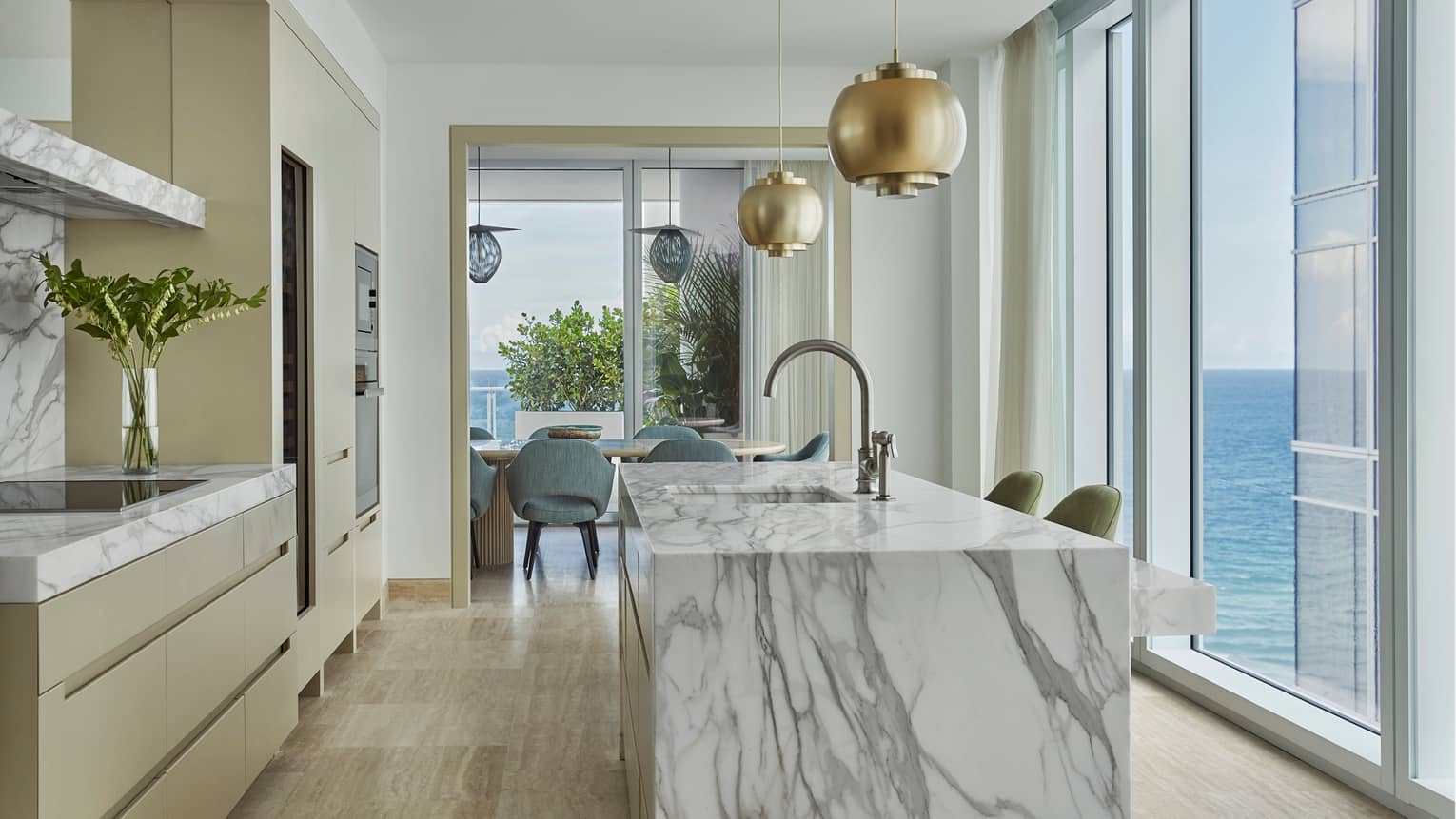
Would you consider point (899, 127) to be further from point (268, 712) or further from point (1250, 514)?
point (1250, 514)

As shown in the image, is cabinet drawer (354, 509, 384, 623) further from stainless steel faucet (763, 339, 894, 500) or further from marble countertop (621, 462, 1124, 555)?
stainless steel faucet (763, 339, 894, 500)

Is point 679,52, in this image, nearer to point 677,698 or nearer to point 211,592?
point 211,592

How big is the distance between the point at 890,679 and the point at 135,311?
89.7 inches

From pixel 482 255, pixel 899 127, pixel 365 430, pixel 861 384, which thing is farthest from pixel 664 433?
pixel 899 127

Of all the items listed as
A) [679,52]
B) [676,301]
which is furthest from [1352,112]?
[676,301]

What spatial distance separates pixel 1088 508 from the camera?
2.48 meters

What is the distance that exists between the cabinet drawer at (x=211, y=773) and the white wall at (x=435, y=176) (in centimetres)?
272

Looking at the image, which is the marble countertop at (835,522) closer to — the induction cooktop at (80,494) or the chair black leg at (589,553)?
the induction cooktop at (80,494)

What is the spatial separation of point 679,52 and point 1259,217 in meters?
2.81

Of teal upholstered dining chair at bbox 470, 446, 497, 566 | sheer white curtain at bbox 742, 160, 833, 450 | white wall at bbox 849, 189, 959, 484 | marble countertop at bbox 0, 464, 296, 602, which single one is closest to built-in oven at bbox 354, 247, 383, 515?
teal upholstered dining chair at bbox 470, 446, 497, 566

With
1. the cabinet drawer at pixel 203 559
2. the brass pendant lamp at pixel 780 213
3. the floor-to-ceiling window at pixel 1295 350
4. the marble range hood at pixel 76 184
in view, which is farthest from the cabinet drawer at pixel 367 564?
the floor-to-ceiling window at pixel 1295 350

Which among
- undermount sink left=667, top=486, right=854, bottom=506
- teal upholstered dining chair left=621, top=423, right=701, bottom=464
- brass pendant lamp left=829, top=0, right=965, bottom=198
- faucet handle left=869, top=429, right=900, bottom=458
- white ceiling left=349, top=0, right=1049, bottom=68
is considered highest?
white ceiling left=349, top=0, right=1049, bottom=68

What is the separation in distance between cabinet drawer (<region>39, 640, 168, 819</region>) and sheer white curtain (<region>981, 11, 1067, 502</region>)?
3.59 meters

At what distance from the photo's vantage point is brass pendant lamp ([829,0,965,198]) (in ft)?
5.61
